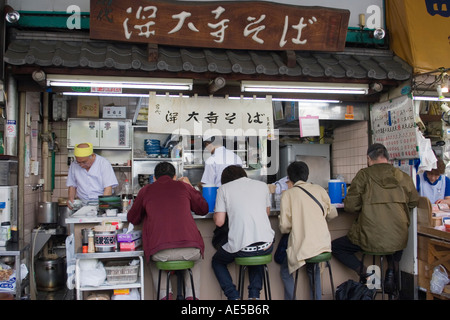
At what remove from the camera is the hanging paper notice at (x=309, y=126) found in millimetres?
6652

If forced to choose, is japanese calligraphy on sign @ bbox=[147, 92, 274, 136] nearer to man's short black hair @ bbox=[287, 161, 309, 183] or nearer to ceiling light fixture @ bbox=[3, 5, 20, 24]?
man's short black hair @ bbox=[287, 161, 309, 183]

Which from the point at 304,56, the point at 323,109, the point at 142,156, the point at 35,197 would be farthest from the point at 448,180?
the point at 35,197

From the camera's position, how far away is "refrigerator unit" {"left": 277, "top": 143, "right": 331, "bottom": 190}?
8438mm

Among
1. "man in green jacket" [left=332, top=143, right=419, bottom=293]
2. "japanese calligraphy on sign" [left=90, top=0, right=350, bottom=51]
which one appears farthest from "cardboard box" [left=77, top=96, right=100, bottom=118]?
"man in green jacket" [left=332, top=143, right=419, bottom=293]

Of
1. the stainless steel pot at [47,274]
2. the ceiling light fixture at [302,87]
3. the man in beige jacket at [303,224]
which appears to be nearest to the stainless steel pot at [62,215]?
the stainless steel pot at [47,274]

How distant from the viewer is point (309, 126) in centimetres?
666

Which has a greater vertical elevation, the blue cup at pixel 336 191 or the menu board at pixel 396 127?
the menu board at pixel 396 127

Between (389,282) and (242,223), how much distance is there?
2.25m

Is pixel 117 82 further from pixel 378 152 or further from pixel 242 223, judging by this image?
pixel 378 152

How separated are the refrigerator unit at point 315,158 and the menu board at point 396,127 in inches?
69.2

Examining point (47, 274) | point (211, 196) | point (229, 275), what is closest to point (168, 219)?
point (211, 196)

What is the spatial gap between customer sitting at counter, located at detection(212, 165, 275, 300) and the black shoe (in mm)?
1765

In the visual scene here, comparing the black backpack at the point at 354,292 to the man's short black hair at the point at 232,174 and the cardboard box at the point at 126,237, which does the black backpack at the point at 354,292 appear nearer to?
the man's short black hair at the point at 232,174
